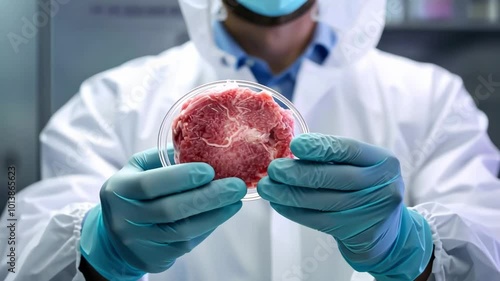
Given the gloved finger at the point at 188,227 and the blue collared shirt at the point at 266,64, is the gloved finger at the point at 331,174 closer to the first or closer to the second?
the gloved finger at the point at 188,227

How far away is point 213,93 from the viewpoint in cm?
83

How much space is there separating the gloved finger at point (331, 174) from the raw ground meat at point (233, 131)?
37mm

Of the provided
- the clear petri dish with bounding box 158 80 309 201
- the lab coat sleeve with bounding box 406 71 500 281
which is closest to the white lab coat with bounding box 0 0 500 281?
the lab coat sleeve with bounding box 406 71 500 281

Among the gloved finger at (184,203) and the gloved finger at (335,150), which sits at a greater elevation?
the gloved finger at (335,150)

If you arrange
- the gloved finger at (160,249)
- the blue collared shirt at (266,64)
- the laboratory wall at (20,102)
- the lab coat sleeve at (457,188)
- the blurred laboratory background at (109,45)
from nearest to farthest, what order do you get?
the gloved finger at (160,249)
the lab coat sleeve at (457,188)
the blue collared shirt at (266,64)
the laboratory wall at (20,102)
the blurred laboratory background at (109,45)

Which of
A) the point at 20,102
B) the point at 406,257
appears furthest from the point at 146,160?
the point at 20,102

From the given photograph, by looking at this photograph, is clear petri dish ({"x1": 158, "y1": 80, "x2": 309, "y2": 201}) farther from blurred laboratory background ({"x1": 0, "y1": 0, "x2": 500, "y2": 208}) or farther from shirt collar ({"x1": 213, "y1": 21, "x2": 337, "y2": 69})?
blurred laboratory background ({"x1": 0, "y1": 0, "x2": 500, "y2": 208})

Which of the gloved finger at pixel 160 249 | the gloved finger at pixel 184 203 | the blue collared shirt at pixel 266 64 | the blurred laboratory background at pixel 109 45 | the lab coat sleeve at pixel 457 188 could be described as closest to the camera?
the gloved finger at pixel 184 203

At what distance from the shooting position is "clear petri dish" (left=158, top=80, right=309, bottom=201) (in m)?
0.85

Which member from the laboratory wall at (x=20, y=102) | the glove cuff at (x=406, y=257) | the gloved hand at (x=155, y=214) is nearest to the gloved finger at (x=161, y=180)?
the gloved hand at (x=155, y=214)

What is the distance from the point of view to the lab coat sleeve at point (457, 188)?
3.51 ft

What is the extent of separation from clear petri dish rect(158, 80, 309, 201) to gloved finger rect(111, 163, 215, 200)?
38 mm

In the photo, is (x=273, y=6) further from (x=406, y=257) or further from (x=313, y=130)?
(x=406, y=257)

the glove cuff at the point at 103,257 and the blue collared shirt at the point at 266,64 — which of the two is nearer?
the glove cuff at the point at 103,257
